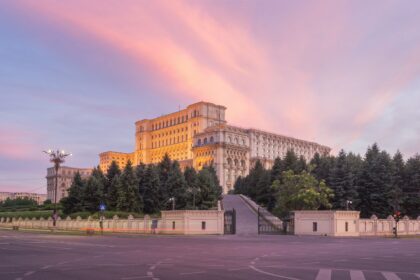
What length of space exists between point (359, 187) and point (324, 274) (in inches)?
2533

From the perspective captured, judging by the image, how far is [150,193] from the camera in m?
83.6

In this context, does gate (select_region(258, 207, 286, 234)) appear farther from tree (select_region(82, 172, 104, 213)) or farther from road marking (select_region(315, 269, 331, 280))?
road marking (select_region(315, 269, 331, 280))

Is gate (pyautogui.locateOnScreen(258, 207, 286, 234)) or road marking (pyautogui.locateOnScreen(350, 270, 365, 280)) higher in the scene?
road marking (pyautogui.locateOnScreen(350, 270, 365, 280))

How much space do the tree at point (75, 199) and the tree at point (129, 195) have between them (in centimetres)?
936

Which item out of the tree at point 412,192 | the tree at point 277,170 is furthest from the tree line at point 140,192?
the tree at point 412,192

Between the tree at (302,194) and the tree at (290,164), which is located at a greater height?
the tree at (290,164)

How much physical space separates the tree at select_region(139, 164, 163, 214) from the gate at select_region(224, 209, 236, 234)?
2182 cm

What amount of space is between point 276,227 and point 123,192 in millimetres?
28126

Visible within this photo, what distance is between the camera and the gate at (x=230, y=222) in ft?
192

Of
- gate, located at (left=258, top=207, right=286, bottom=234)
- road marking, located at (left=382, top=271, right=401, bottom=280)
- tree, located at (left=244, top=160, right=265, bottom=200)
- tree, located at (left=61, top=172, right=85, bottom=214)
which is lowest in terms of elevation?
gate, located at (left=258, top=207, right=286, bottom=234)

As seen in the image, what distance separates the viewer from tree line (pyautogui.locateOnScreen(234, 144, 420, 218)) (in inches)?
2655

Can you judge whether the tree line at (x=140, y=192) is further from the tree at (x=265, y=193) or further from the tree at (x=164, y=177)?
the tree at (x=265, y=193)

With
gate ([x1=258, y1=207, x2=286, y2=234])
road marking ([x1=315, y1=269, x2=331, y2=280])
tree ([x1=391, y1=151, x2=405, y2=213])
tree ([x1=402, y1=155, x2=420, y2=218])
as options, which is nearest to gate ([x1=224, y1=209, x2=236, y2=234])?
gate ([x1=258, y1=207, x2=286, y2=234])

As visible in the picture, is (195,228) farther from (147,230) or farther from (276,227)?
(276,227)
